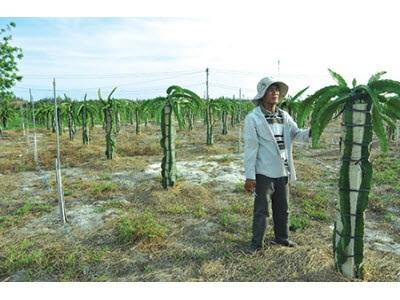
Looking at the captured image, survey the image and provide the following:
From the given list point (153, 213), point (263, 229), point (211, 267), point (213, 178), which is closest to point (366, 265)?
point (263, 229)

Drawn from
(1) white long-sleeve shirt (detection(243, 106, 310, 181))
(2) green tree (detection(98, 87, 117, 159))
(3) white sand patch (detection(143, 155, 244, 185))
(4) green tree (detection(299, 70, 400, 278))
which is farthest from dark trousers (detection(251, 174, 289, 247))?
(2) green tree (detection(98, 87, 117, 159))

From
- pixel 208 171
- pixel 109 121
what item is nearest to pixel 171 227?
pixel 208 171

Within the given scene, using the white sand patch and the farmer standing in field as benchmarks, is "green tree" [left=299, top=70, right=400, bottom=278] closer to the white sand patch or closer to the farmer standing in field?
the farmer standing in field

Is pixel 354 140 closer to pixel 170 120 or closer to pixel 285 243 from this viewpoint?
pixel 285 243

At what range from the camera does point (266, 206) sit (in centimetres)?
428

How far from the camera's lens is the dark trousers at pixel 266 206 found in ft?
14.0

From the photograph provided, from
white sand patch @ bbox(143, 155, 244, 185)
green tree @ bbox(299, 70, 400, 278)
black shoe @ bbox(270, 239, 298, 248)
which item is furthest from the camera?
Result: white sand patch @ bbox(143, 155, 244, 185)

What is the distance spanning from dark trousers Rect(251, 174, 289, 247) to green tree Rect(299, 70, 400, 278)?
0.84 m

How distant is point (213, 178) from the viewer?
8.53 metres

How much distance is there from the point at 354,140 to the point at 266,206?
50.7 inches

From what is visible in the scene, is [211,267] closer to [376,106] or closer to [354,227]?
[354,227]

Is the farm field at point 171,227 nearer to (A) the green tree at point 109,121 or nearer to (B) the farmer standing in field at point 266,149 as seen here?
(B) the farmer standing in field at point 266,149

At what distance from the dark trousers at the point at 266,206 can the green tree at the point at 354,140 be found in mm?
843

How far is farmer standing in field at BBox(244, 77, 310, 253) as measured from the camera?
415 centimetres
